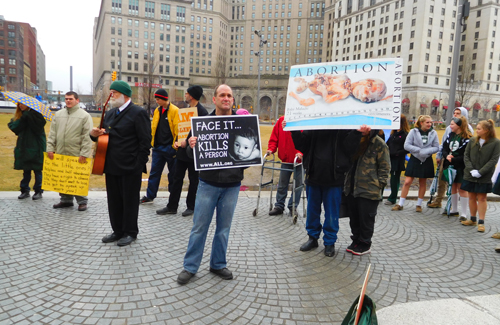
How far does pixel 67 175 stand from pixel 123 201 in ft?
A: 6.35

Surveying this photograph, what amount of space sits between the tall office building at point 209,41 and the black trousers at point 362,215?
254 ft

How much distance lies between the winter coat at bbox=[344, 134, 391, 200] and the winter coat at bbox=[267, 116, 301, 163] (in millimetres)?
2021

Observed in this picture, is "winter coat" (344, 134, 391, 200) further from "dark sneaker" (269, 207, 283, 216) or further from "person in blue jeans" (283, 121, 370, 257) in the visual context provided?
"dark sneaker" (269, 207, 283, 216)

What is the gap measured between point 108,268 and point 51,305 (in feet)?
2.72

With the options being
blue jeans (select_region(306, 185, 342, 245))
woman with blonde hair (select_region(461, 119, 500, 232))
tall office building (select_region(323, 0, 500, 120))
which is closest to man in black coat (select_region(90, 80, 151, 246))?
blue jeans (select_region(306, 185, 342, 245))

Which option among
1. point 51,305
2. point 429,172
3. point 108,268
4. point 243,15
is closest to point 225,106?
point 108,268

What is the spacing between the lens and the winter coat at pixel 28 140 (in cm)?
653

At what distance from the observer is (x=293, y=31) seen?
122938 millimetres

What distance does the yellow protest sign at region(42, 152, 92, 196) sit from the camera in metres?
5.76

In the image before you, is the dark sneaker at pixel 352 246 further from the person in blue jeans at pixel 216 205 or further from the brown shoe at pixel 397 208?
the brown shoe at pixel 397 208

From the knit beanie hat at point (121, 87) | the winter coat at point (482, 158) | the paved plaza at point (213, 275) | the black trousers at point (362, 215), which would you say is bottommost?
the paved plaza at point (213, 275)

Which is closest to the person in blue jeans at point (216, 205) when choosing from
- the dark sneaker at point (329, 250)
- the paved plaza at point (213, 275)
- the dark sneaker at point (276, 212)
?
the paved plaza at point (213, 275)

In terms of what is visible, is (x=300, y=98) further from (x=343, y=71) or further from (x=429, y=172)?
(x=429, y=172)

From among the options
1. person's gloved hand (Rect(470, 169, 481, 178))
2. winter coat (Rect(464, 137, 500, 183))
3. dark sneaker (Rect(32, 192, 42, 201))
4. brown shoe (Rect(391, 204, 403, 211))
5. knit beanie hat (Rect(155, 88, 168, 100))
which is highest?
knit beanie hat (Rect(155, 88, 168, 100))
